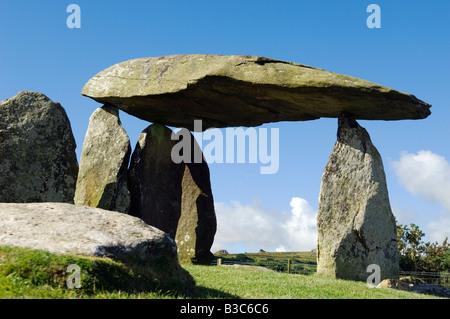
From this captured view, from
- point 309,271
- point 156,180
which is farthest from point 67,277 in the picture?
point 309,271

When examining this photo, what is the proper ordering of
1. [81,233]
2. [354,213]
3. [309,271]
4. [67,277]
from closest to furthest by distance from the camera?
[67,277] < [81,233] < [354,213] < [309,271]

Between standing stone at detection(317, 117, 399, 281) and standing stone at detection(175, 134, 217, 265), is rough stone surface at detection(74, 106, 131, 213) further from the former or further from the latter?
standing stone at detection(317, 117, 399, 281)

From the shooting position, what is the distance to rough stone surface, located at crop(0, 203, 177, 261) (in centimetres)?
862

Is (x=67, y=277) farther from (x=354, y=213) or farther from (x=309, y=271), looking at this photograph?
(x=309, y=271)

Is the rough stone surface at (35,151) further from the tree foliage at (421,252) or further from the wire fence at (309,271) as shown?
the tree foliage at (421,252)

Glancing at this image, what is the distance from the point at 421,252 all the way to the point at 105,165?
1748 cm

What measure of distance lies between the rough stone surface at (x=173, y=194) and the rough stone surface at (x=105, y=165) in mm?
715

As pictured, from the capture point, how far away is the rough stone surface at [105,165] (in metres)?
18.5

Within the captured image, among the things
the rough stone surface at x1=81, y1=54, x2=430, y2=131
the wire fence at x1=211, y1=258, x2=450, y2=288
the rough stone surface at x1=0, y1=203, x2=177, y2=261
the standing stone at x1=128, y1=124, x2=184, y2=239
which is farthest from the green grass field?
the wire fence at x1=211, y1=258, x2=450, y2=288

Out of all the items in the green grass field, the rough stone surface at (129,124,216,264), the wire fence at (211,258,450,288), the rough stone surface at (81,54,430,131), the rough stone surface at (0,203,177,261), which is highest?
the rough stone surface at (81,54,430,131)

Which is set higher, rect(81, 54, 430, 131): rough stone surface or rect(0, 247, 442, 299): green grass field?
rect(81, 54, 430, 131): rough stone surface

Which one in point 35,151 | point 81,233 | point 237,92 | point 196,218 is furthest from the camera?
point 196,218

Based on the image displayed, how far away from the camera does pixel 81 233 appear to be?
8.98 meters

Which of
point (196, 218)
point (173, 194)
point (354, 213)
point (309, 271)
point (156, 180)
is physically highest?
point (156, 180)
